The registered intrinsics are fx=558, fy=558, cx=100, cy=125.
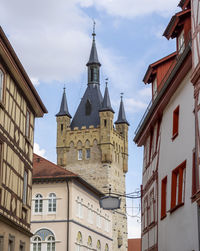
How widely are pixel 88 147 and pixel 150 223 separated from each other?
69.0 m

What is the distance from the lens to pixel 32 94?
997 inches

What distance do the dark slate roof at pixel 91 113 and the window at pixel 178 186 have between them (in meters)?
75.7

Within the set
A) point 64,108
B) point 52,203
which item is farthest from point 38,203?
point 64,108

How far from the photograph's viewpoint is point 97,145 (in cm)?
9069

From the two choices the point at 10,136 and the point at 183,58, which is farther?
the point at 10,136

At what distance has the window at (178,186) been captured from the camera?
16.6m

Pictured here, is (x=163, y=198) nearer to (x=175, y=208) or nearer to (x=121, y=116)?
(x=175, y=208)

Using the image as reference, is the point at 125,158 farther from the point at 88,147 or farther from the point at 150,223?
the point at 150,223

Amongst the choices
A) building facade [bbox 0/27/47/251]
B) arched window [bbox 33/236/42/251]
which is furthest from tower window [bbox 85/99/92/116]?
building facade [bbox 0/27/47/251]

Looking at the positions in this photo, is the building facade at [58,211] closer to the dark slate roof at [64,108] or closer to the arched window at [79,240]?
the arched window at [79,240]

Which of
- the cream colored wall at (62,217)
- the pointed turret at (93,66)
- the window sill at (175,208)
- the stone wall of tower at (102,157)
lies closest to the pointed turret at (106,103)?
the stone wall of tower at (102,157)

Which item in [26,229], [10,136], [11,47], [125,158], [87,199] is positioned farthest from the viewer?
[125,158]

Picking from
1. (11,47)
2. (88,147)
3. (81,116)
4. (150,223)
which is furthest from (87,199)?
(81,116)

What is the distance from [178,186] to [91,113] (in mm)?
79054
